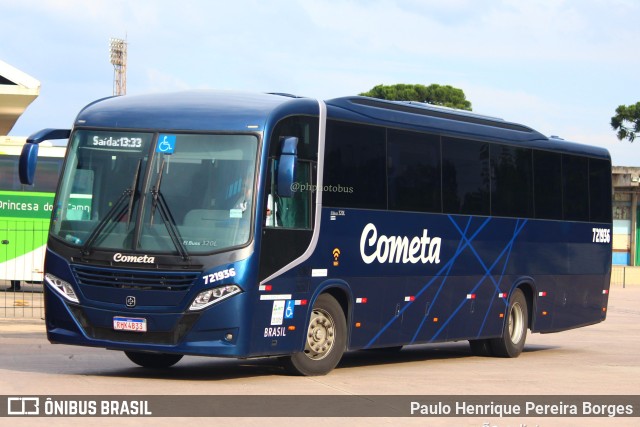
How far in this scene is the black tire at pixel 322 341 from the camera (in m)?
14.7

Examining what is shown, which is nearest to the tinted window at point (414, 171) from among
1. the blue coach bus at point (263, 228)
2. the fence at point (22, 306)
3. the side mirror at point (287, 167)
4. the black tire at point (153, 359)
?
the blue coach bus at point (263, 228)

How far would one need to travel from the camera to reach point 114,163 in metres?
14.0

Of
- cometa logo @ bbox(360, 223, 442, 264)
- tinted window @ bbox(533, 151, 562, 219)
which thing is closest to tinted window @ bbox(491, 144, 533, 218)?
tinted window @ bbox(533, 151, 562, 219)

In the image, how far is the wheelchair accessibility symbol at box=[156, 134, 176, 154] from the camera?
45.3ft

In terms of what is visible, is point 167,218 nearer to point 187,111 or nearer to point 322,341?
point 187,111

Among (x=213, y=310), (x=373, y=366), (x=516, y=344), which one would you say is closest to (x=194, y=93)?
(x=213, y=310)

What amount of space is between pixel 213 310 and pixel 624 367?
300 inches

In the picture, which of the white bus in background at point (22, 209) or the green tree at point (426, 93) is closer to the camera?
the white bus in background at point (22, 209)

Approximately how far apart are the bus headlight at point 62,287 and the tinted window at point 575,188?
32.9ft

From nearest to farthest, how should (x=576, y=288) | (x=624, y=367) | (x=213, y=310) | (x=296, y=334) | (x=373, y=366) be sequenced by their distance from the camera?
(x=213, y=310)
(x=296, y=334)
(x=373, y=366)
(x=624, y=367)
(x=576, y=288)

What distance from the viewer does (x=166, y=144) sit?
1385 cm

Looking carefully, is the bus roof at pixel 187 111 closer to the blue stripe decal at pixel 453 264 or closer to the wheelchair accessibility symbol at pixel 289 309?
the wheelchair accessibility symbol at pixel 289 309

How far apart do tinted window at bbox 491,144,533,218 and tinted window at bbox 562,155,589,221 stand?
1.27 metres

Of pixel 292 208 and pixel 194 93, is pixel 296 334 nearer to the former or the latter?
pixel 292 208
